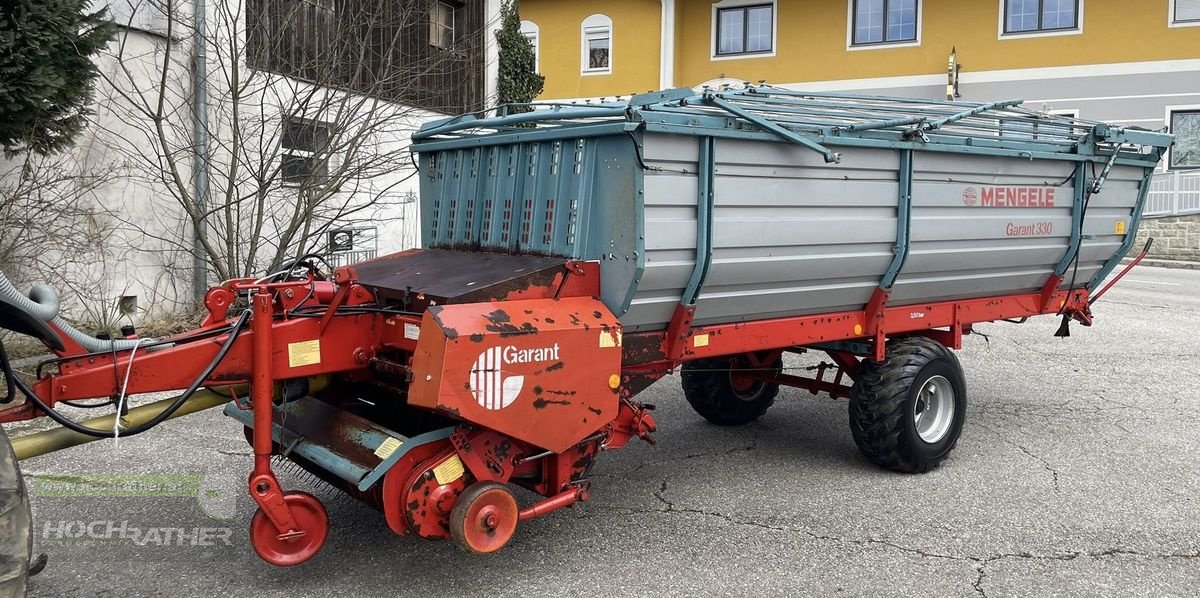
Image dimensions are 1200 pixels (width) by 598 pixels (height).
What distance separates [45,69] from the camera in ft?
22.9

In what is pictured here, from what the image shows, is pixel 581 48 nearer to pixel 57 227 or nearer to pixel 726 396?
pixel 57 227

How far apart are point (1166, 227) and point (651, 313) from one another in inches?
800

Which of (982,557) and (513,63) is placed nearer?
(982,557)

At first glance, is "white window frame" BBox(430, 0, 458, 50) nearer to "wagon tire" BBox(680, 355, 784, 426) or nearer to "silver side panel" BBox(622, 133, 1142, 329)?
"wagon tire" BBox(680, 355, 784, 426)

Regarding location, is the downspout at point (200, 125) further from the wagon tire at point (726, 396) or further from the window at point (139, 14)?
the wagon tire at point (726, 396)

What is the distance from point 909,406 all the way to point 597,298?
226 cm

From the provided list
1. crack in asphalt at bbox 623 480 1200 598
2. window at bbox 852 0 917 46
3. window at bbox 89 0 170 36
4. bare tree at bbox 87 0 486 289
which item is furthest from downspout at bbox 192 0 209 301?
window at bbox 852 0 917 46

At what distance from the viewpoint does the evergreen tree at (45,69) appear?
265 inches

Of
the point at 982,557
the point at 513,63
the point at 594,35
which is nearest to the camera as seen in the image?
the point at 982,557

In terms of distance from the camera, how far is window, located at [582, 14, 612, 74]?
2530 centimetres

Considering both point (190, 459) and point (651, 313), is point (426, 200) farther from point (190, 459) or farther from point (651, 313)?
point (190, 459)

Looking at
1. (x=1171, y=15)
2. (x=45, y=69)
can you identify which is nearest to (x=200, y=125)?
(x=45, y=69)

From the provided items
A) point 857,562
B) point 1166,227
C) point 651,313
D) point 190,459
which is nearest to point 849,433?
point 857,562

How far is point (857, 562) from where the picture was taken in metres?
4.37
